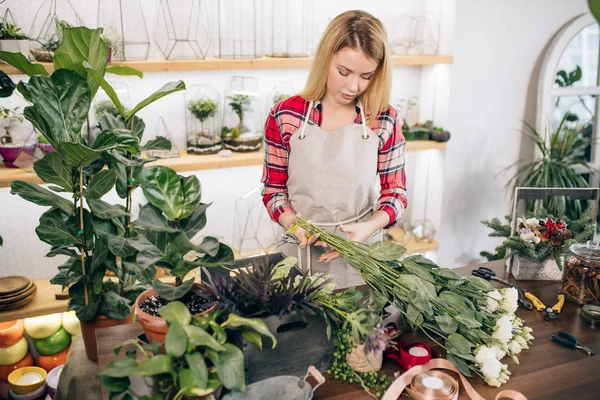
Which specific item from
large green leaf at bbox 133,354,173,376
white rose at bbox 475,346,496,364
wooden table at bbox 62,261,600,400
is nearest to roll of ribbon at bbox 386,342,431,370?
wooden table at bbox 62,261,600,400

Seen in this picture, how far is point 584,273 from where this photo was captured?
5.87 ft

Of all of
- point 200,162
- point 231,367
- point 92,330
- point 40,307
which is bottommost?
point 40,307

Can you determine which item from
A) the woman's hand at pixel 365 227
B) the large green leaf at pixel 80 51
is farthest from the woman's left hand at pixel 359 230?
the large green leaf at pixel 80 51

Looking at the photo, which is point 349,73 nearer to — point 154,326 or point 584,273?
point 584,273

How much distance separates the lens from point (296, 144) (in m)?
2.19

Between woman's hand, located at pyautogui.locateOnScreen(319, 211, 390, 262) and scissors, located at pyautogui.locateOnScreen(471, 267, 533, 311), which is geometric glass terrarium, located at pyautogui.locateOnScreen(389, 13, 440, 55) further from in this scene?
scissors, located at pyautogui.locateOnScreen(471, 267, 533, 311)

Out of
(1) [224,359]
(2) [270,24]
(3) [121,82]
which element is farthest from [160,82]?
(1) [224,359]

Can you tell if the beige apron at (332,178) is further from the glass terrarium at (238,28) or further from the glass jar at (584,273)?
Result: the glass terrarium at (238,28)

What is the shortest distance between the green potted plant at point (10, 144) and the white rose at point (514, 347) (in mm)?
2347

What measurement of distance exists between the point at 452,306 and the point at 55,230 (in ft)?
4.07

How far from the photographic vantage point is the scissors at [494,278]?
179 centimetres

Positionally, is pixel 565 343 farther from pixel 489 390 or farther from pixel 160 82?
A: pixel 160 82

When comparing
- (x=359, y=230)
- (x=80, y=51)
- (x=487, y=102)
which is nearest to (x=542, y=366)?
(x=359, y=230)

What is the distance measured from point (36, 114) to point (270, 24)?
1.73 meters
